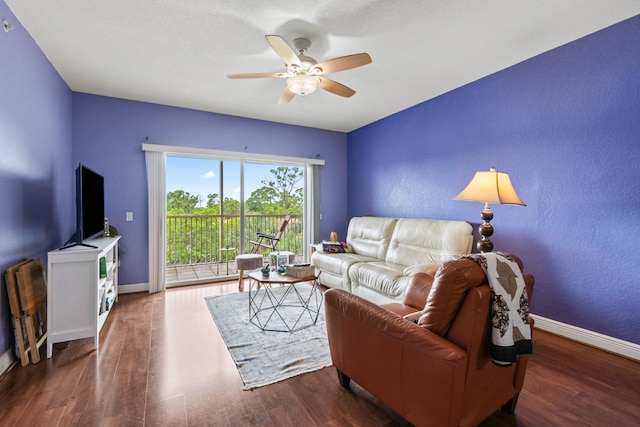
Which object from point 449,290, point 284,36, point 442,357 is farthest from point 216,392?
point 284,36

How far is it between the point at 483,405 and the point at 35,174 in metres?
3.65

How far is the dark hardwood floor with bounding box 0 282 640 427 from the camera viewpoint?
1.60 m

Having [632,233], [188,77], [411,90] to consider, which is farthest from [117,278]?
[632,233]

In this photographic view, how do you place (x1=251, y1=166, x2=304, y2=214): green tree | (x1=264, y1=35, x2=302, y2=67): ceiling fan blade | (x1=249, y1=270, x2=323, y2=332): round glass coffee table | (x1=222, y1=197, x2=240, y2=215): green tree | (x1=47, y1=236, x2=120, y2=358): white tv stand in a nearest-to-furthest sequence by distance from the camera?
(x1=264, y1=35, x2=302, y2=67): ceiling fan blade, (x1=47, y1=236, x2=120, y2=358): white tv stand, (x1=249, y1=270, x2=323, y2=332): round glass coffee table, (x1=222, y1=197, x2=240, y2=215): green tree, (x1=251, y1=166, x2=304, y2=214): green tree

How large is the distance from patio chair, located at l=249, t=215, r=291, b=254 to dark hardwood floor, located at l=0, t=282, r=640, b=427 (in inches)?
91.2

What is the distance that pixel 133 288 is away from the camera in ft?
13.0

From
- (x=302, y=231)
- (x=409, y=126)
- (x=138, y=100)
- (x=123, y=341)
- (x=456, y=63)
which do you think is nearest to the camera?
(x=123, y=341)

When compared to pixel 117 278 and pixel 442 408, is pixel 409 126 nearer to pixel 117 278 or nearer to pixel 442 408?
pixel 442 408

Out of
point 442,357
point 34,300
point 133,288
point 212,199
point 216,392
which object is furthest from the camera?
point 212,199

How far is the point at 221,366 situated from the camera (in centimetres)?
213

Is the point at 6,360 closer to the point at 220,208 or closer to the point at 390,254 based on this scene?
the point at 220,208

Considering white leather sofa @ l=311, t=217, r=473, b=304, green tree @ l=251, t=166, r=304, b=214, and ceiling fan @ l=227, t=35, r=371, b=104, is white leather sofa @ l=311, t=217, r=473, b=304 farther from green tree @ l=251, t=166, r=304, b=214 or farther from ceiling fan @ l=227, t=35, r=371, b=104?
ceiling fan @ l=227, t=35, r=371, b=104

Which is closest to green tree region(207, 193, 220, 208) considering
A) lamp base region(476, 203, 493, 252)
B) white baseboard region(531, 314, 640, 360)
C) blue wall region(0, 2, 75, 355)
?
blue wall region(0, 2, 75, 355)

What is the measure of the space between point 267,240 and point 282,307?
205 cm
